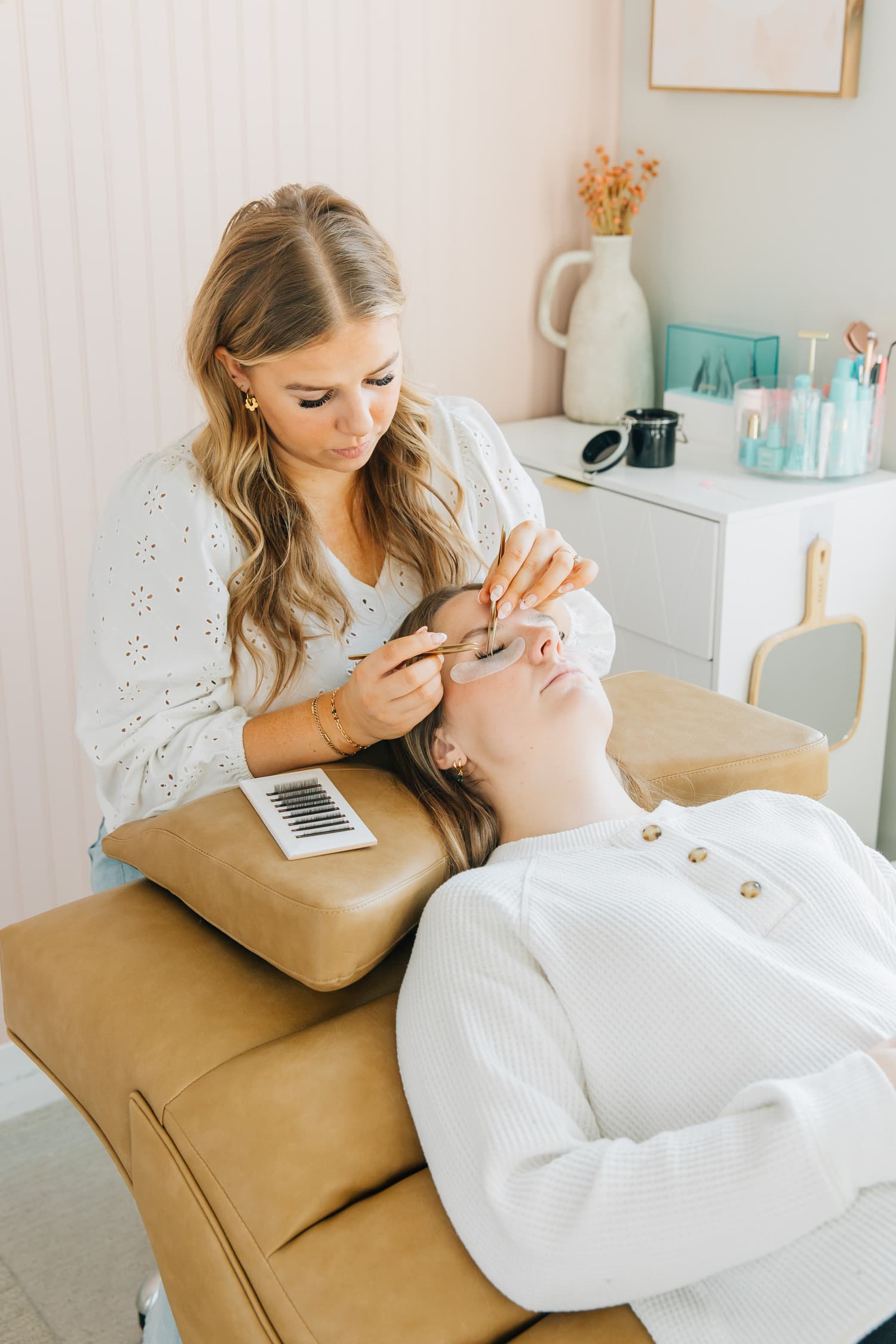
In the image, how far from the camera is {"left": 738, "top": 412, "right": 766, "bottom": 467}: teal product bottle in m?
2.46

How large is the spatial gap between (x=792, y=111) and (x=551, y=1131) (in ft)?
6.97

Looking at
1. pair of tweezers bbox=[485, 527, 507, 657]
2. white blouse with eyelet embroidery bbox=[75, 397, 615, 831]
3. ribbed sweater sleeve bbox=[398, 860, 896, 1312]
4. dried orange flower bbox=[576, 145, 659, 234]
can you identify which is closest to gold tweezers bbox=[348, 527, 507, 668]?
pair of tweezers bbox=[485, 527, 507, 657]


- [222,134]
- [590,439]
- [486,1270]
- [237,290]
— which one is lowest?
[486,1270]

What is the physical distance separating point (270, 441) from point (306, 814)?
1.68ft

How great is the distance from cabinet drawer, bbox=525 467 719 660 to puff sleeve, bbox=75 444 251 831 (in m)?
1.03

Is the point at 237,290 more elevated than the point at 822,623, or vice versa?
the point at 237,290

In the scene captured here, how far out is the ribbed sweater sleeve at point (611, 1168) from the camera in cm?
101

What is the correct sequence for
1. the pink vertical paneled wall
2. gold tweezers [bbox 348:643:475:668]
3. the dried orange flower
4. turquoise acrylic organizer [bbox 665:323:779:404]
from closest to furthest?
gold tweezers [bbox 348:643:475:668], the pink vertical paneled wall, turquoise acrylic organizer [bbox 665:323:779:404], the dried orange flower

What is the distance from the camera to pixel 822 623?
2.46m

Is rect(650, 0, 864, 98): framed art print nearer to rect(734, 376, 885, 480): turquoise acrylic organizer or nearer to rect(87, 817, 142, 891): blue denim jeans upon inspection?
rect(734, 376, 885, 480): turquoise acrylic organizer

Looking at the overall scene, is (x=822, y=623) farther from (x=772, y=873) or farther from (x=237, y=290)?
(x=237, y=290)

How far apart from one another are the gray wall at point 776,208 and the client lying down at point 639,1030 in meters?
1.31

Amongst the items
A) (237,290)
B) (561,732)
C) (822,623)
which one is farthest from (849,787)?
(237,290)

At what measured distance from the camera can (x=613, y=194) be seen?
2793 millimetres
